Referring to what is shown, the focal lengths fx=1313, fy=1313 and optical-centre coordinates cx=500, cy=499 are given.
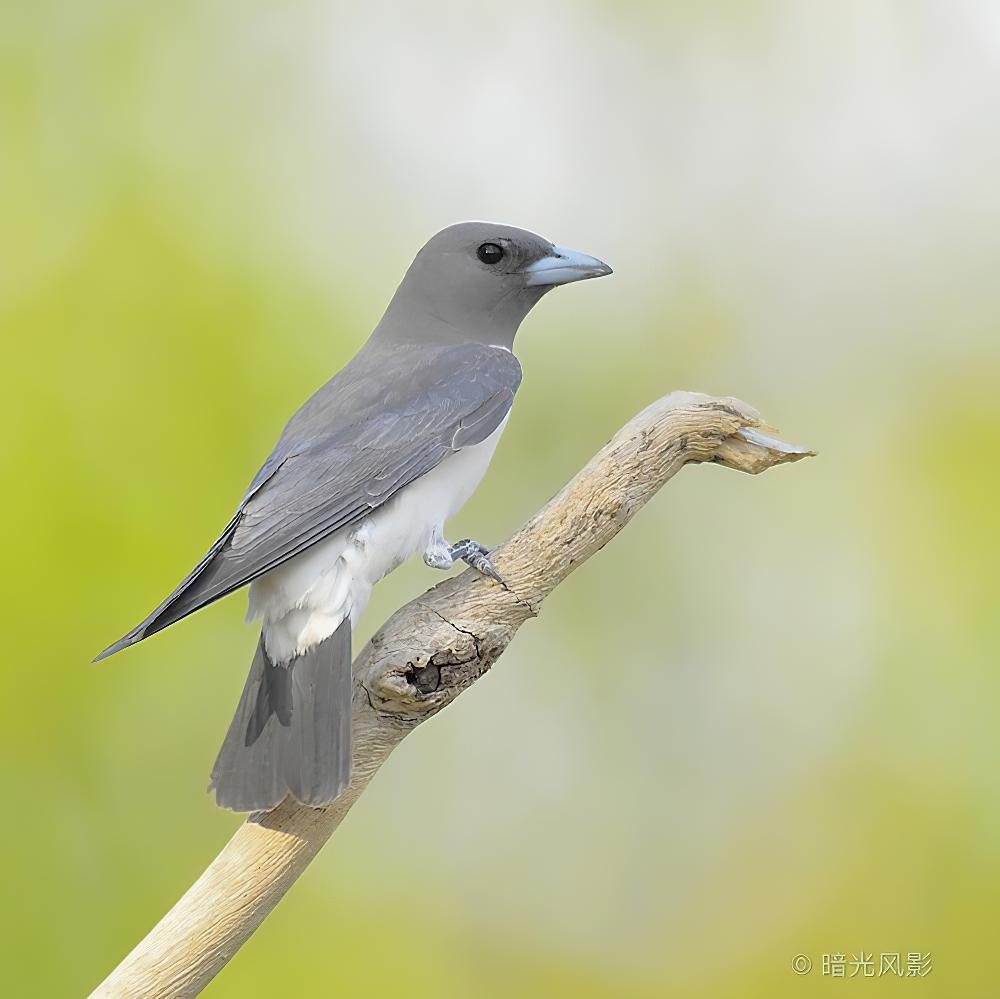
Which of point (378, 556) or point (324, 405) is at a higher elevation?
point (324, 405)

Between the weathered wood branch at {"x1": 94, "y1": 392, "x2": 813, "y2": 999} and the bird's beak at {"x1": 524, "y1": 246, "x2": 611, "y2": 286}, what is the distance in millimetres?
446

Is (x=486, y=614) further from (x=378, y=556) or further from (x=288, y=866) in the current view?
(x=288, y=866)

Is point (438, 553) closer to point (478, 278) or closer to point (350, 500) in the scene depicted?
point (350, 500)

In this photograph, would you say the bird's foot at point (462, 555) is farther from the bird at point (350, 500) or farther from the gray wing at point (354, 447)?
the gray wing at point (354, 447)

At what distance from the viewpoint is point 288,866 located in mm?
2523

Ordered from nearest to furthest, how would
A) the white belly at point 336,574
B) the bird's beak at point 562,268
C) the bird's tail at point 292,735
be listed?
the bird's tail at point 292,735
the white belly at point 336,574
the bird's beak at point 562,268

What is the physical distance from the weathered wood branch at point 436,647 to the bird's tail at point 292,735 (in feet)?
0.31

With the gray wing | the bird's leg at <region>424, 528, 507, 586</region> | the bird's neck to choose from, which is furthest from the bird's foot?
the bird's neck

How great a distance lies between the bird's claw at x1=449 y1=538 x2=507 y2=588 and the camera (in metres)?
2.64

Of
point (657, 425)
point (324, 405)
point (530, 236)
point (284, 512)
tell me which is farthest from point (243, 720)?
point (530, 236)

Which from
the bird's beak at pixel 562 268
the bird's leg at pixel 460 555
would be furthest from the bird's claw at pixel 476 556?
the bird's beak at pixel 562 268

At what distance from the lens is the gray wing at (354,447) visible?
8.24 ft

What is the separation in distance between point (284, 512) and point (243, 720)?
414 millimetres

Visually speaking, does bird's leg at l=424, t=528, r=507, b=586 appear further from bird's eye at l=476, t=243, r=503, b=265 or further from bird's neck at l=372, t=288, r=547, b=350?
bird's eye at l=476, t=243, r=503, b=265
